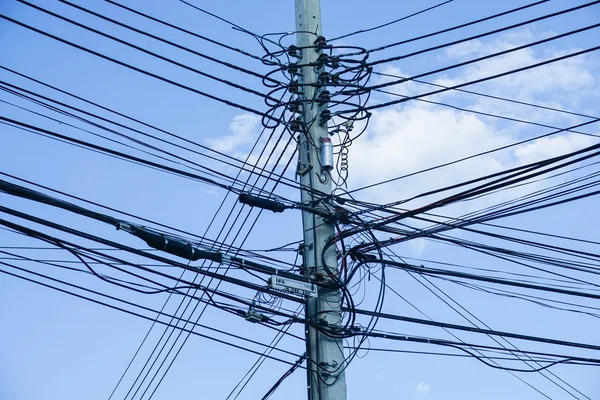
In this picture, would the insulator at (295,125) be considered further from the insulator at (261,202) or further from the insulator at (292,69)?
the insulator at (261,202)

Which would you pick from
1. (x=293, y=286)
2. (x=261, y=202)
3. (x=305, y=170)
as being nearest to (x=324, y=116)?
(x=305, y=170)

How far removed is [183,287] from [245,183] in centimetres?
146

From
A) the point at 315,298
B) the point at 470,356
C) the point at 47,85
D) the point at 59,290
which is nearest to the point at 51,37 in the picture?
the point at 47,85

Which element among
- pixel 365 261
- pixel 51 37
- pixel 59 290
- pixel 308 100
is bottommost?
pixel 59 290

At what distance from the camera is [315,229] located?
9359mm

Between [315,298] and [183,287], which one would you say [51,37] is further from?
[315,298]

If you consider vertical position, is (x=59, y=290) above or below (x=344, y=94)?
below

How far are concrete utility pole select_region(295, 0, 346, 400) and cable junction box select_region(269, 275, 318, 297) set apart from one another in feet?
0.55

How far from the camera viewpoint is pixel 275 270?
29.5ft

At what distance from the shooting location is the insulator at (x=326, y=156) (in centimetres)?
962

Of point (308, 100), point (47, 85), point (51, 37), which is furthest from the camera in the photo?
point (308, 100)

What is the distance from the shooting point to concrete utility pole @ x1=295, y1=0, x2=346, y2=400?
8.73m

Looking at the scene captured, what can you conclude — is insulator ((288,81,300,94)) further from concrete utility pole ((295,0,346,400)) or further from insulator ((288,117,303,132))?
insulator ((288,117,303,132))

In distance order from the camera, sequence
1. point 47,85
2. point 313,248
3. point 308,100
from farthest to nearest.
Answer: point 308,100 → point 313,248 → point 47,85
